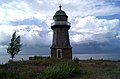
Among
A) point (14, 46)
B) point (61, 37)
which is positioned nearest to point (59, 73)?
point (61, 37)

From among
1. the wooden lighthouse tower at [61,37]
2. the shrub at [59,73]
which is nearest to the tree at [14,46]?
the wooden lighthouse tower at [61,37]

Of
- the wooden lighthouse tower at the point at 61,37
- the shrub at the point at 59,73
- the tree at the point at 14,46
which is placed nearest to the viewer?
the shrub at the point at 59,73

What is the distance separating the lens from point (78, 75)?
18.8 metres

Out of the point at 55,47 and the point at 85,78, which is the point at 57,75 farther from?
the point at 55,47

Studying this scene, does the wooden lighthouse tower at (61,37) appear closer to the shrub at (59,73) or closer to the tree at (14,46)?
the tree at (14,46)

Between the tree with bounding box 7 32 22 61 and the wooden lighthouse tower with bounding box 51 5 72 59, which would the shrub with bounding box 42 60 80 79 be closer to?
the wooden lighthouse tower with bounding box 51 5 72 59

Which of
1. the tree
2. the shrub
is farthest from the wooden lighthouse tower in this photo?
the shrub

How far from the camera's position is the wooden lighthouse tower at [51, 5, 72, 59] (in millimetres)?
45094

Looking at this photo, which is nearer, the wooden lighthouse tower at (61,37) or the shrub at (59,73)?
the shrub at (59,73)

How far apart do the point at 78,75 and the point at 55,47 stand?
26516 mm

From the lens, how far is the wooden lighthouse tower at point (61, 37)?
4509 cm

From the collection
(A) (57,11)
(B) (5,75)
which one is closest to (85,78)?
(B) (5,75)

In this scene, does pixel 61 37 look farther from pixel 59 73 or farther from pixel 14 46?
pixel 59 73

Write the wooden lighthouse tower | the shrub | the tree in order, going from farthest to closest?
the tree → the wooden lighthouse tower → the shrub
